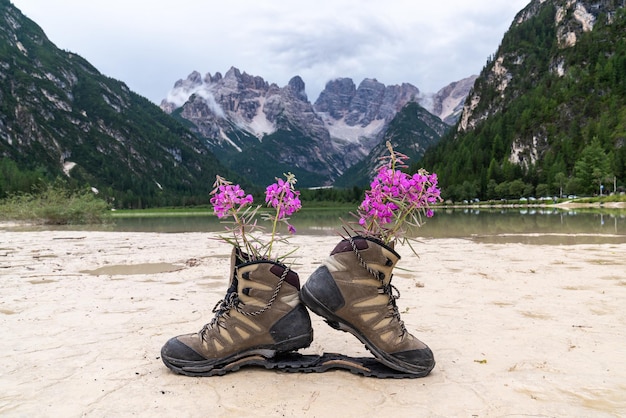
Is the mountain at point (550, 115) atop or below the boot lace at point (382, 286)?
atop

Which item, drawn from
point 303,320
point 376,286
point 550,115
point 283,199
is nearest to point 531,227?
point 376,286

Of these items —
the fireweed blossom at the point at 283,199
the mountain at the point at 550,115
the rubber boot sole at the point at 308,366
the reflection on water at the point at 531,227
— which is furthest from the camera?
the mountain at the point at 550,115

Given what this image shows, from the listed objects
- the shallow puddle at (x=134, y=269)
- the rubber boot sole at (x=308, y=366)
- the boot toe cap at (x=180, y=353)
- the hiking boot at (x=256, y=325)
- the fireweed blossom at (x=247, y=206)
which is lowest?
the shallow puddle at (x=134, y=269)

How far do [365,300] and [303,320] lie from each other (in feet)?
1.90

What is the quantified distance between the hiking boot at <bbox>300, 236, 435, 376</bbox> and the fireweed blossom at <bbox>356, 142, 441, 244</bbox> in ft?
0.79

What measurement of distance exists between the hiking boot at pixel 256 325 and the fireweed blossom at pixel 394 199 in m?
0.92

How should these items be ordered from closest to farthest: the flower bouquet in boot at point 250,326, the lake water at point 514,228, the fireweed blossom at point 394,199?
the flower bouquet in boot at point 250,326
the fireweed blossom at point 394,199
the lake water at point 514,228

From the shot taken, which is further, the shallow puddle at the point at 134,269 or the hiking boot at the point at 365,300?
the shallow puddle at the point at 134,269

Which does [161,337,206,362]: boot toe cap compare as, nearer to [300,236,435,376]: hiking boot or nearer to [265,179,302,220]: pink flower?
[300,236,435,376]: hiking boot

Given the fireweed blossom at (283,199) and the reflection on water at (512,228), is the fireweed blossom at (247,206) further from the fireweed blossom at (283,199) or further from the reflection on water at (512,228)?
the reflection on water at (512,228)

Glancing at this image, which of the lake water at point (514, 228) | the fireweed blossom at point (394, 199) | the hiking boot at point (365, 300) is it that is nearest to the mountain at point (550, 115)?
the lake water at point (514, 228)

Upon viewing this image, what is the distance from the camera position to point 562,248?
1378cm

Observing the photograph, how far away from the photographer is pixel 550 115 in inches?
5531

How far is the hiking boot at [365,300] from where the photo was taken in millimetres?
3562
